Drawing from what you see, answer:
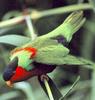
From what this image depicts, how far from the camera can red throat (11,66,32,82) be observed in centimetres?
110

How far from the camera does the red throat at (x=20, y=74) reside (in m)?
1.10

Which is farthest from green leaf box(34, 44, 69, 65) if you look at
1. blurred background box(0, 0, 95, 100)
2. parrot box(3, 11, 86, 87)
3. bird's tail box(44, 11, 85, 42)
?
blurred background box(0, 0, 95, 100)

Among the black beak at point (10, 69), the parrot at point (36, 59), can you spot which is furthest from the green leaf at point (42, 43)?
the black beak at point (10, 69)

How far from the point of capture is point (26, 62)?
1.15 metres

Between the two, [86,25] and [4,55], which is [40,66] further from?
[86,25]

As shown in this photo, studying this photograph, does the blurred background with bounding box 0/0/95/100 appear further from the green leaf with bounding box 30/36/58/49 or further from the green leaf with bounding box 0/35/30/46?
the green leaf with bounding box 30/36/58/49

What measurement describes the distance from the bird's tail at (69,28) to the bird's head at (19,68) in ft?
0.62

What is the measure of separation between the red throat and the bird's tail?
0.76 feet

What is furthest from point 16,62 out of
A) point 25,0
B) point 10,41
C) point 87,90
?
point 25,0

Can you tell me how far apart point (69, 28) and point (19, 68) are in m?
0.34

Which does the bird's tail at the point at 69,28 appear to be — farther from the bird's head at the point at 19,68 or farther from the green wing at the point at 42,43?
the bird's head at the point at 19,68

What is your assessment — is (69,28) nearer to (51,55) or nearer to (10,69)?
(51,55)

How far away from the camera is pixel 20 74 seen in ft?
3.67

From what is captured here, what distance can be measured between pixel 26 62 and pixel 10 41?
0.83ft
